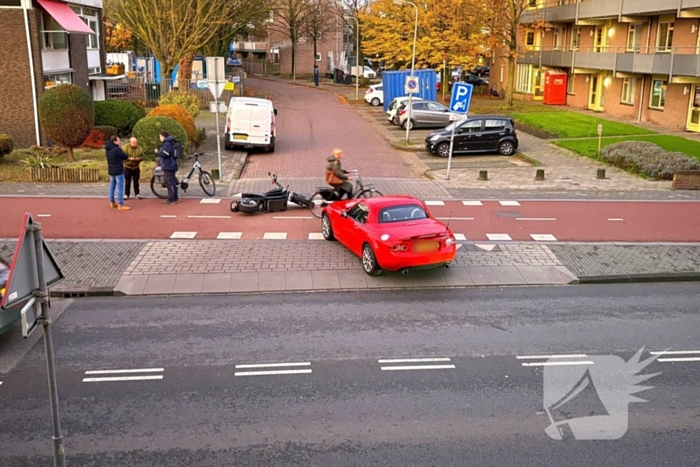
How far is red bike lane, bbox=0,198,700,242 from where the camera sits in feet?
49.2

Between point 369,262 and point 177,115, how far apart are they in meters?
14.9

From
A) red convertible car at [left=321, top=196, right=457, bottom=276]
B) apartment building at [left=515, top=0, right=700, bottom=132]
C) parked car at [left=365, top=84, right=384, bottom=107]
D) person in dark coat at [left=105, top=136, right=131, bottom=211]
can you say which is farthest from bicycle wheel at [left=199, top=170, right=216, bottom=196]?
parked car at [left=365, top=84, right=384, bottom=107]

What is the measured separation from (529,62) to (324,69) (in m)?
38.6

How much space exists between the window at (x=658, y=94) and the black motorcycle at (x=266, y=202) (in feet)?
82.0

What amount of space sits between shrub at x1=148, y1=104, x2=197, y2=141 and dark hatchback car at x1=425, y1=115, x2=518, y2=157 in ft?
29.2

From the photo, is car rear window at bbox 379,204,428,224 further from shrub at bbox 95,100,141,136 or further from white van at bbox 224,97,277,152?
shrub at bbox 95,100,141,136

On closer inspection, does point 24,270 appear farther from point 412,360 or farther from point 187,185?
point 187,185

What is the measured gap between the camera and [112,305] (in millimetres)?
A: 11062

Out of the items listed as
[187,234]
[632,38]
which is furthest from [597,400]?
[632,38]

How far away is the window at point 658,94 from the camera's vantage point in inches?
1373

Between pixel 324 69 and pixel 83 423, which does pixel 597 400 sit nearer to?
pixel 83 423

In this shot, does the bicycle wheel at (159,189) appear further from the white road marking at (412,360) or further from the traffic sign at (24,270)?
the traffic sign at (24,270)

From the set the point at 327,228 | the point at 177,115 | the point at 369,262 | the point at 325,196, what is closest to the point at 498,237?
the point at 327,228

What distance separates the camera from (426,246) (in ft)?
38.7
